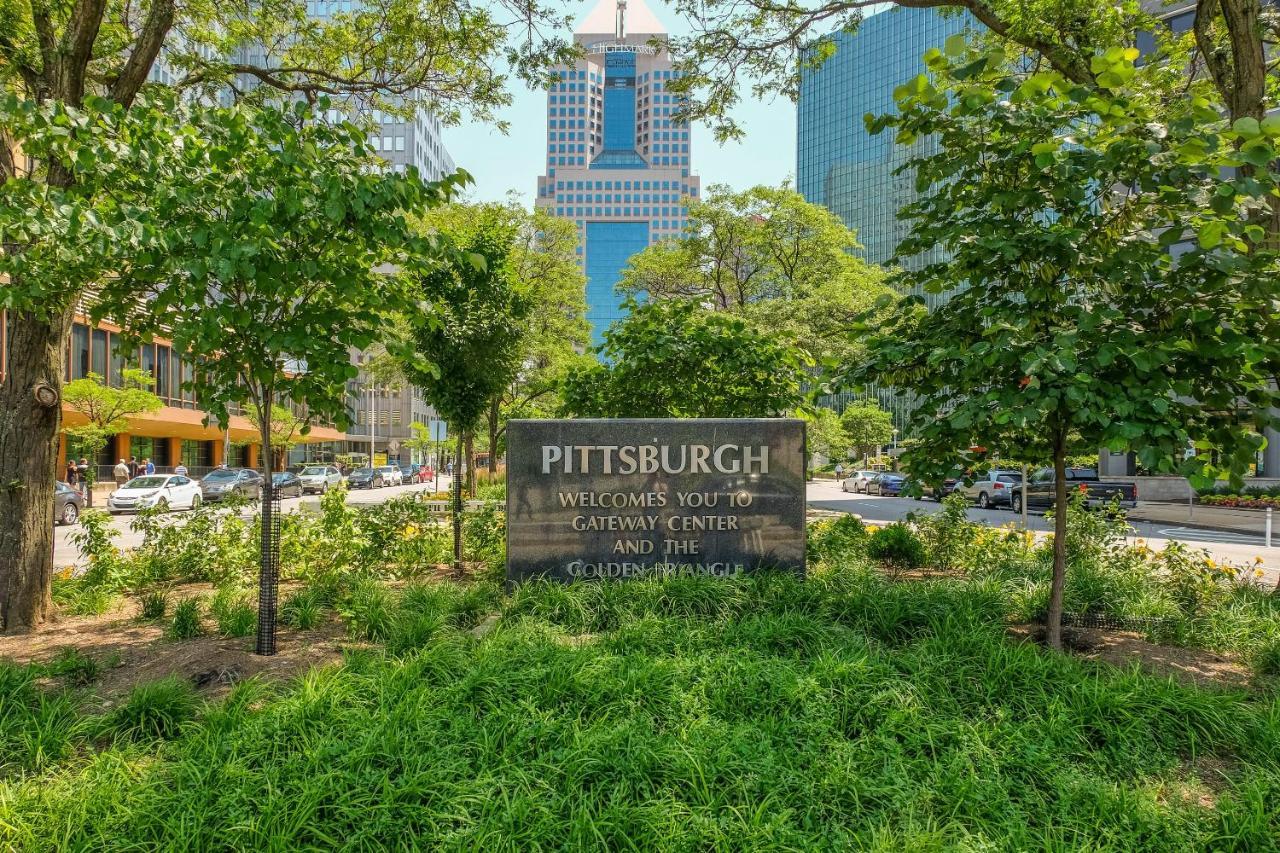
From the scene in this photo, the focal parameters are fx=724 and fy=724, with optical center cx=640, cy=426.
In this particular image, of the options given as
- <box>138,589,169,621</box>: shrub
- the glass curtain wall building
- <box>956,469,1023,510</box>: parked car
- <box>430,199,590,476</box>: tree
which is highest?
the glass curtain wall building

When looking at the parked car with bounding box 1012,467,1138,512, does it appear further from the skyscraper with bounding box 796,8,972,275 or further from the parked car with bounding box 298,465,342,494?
the parked car with bounding box 298,465,342,494

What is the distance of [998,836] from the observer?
125 inches

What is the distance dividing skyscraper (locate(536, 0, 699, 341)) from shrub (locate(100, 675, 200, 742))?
137 meters

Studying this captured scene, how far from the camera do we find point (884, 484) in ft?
134

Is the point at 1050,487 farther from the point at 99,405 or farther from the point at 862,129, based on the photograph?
the point at 99,405

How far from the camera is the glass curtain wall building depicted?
54062mm

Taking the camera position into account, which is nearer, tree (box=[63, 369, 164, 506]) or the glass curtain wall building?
tree (box=[63, 369, 164, 506])

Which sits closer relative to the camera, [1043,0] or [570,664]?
[570,664]

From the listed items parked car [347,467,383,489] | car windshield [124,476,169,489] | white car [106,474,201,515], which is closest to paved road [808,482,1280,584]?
white car [106,474,201,515]

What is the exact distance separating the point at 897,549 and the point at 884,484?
33.2 meters

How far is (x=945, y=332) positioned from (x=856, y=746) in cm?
285

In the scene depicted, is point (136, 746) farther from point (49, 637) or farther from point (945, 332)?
point (945, 332)

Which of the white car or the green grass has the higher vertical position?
the green grass

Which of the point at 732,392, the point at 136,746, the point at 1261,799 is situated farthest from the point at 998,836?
the point at 732,392
